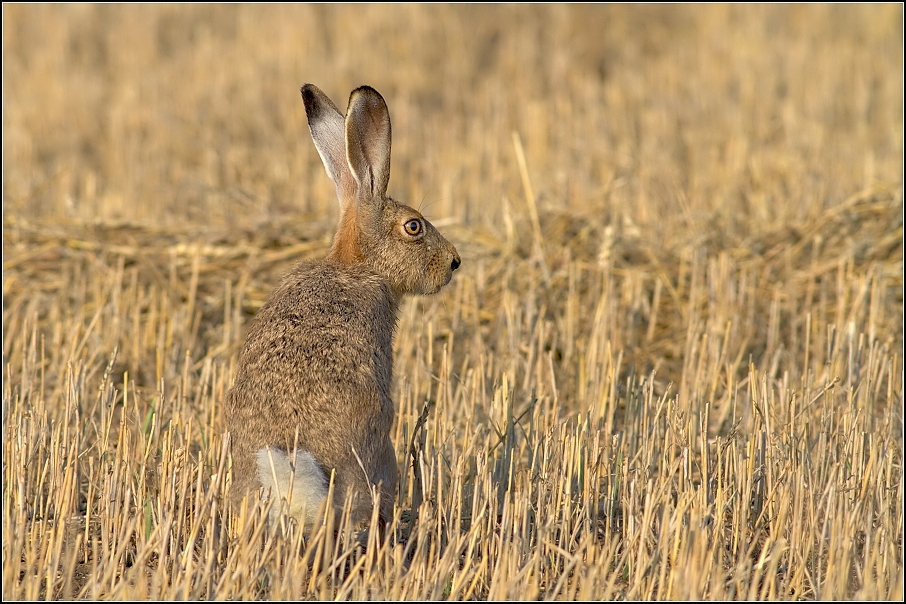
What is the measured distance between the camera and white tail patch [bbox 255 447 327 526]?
3805mm

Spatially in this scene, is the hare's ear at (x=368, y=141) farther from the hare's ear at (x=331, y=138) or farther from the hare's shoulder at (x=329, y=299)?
the hare's shoulder at (x=329, y=299)

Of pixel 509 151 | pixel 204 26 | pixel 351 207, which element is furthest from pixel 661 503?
pixel 204 26

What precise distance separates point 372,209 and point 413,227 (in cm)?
19

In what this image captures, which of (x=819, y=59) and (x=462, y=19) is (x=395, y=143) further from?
(x=819, y=59)

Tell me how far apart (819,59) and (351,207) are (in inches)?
351

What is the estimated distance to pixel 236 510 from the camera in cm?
398

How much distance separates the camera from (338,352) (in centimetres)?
403

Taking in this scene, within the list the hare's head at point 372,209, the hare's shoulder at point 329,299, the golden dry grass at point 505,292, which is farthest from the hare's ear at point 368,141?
the golden dry grass at point 505,292

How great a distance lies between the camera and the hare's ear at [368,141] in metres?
4.37

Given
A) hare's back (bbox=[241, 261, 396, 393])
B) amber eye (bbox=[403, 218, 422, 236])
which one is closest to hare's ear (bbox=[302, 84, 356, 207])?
amber eye (bbox=[403, 218, 422, 236])

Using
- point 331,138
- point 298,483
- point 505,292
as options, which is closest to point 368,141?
point 331,138

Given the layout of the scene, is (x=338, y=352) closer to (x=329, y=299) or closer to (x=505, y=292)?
(x=329, y=299)

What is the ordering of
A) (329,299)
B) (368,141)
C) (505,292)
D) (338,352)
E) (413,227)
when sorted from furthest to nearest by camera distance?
1. (505,292)
2. (413,227)
3. (368,141)
4. (329,299)
5. (338,352)

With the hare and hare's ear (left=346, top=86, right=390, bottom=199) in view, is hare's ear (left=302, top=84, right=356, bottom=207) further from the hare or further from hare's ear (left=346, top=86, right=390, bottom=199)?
hare's ear (left=346, top=86, right=390, bottom=199)
